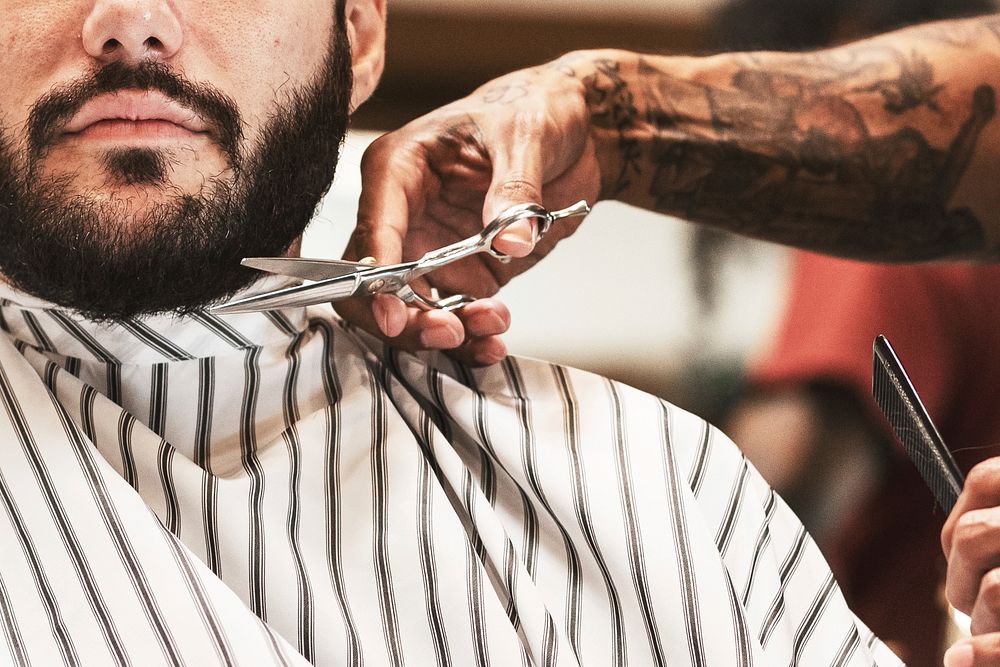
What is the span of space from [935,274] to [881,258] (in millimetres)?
478

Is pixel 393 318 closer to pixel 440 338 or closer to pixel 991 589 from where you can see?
pixel 440 338

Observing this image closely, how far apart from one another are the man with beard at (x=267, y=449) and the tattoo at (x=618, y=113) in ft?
1.16

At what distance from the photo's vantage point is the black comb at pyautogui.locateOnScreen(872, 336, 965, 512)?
800 millimetres

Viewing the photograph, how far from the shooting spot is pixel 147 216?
900 millimetres

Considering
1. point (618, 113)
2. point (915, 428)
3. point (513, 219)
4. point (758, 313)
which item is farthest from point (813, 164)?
point (758, 313)

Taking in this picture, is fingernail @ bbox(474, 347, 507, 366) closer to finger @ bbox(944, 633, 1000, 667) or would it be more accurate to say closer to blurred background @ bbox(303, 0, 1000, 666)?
blurred background @ bbox(303, 0, 1000, 666)

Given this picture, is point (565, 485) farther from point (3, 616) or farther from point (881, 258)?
point (881, 258)

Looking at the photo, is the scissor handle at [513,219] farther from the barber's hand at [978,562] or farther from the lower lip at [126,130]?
the barber's hand at [978,562]

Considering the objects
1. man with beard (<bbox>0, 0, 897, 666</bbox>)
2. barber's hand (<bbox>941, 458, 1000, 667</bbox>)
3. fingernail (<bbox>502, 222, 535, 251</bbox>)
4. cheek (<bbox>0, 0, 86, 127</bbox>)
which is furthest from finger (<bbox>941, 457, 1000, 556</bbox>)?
cheek (<bbox>0, 0, 86, 127</bbox>)

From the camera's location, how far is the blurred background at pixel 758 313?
1.76 meters

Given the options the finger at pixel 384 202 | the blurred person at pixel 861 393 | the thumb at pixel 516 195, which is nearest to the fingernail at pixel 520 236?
the thumb at pixel 516 195

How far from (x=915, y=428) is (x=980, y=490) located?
0.07 meters

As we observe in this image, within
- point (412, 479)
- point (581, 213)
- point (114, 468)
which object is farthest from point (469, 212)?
point (114, 468)

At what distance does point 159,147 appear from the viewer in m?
0.88
